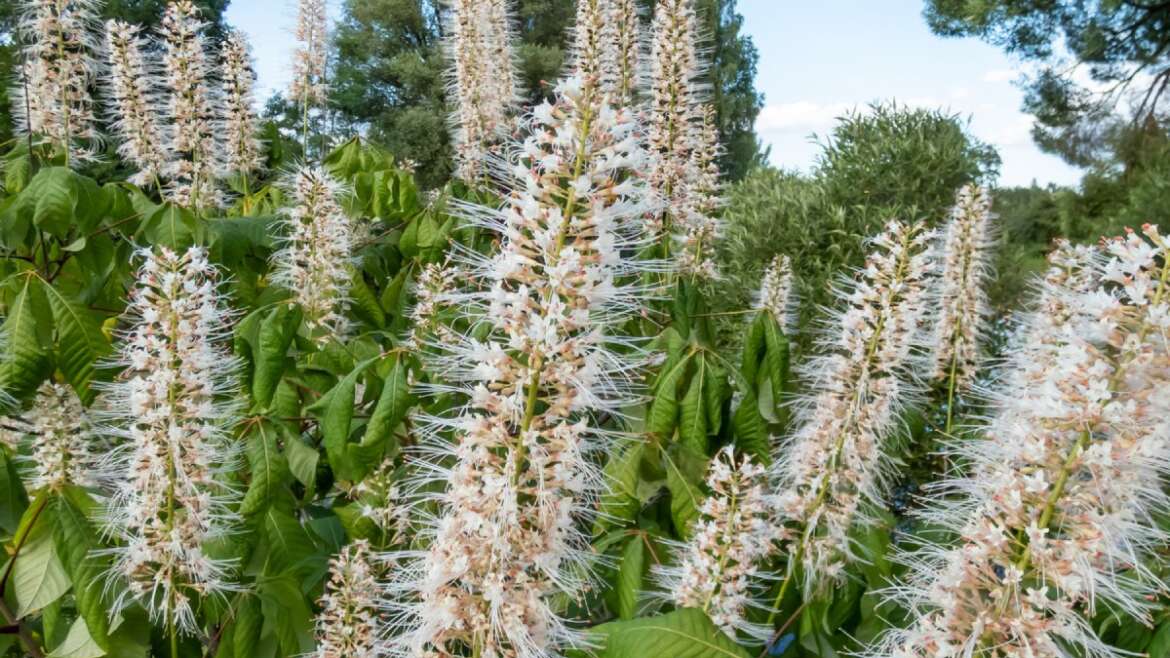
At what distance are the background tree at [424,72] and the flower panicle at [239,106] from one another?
16313mm

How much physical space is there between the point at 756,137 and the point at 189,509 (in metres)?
23.4

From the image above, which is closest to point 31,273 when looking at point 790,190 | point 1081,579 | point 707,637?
point 707,637

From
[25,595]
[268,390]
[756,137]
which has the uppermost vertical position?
[756,137]

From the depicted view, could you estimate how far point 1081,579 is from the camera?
1417 mm

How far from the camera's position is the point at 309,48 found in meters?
4.82

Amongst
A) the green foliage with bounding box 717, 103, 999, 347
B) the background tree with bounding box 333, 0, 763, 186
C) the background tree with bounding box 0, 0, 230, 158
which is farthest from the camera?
the background tree with bounding box 333, 0, 763, 186

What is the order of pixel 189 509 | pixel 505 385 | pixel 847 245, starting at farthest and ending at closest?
pixel 847 245 < pixel 189 509 < pixel 505 385

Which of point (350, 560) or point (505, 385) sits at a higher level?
point (505, 385)

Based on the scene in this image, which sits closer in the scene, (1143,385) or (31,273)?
(1143,385)

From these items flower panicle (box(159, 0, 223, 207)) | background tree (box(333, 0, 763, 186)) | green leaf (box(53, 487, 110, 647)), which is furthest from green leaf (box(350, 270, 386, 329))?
background tree (box(333, 0, 763, 186))

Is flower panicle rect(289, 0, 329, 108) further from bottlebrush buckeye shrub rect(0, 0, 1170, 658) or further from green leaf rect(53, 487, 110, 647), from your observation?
green leaf rect(53, 487, 110, 647)

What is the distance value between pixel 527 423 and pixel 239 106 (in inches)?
136

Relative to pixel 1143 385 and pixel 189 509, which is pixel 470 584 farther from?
pixel 1143 385

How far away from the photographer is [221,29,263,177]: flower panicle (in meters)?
4.18
